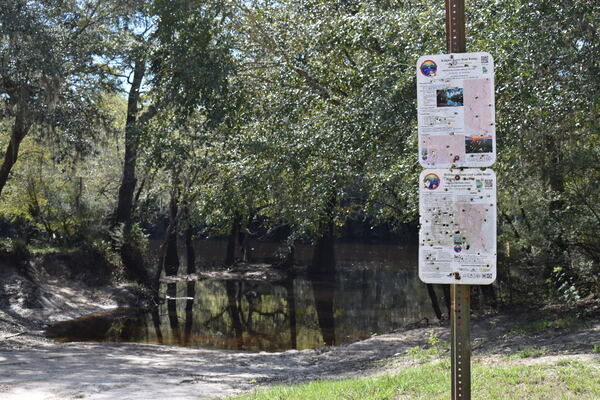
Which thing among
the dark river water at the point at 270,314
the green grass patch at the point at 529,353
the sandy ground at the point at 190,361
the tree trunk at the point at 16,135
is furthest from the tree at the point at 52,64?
the green grass patch at the point at 529,353

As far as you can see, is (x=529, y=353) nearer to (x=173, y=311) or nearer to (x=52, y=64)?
(x=52, y=64)

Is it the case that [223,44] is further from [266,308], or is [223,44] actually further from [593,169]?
[266,308]

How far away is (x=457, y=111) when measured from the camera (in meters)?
3.61

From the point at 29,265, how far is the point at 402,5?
14194 millimetres

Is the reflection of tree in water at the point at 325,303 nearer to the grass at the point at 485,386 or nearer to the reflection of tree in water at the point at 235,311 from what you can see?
the reflection of tree in water at the point at 235,311

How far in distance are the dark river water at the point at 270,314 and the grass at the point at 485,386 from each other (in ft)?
29.0

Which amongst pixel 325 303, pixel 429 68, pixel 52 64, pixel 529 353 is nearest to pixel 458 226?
pixel 429 68

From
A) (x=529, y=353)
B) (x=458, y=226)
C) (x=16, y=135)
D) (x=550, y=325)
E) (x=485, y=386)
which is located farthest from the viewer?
(x=16, y=135)

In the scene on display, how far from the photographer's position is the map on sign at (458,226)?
11.6ft

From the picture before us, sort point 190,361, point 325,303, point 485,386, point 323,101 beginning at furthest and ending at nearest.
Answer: point 325,303 < point 323,101 < point 190,361 < point 485,386

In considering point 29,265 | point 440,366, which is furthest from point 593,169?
point 29,265

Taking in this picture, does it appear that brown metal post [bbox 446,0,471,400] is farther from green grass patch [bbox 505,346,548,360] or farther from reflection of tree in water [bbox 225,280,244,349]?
reflection of tree in water [bbox 225,280,244,349]

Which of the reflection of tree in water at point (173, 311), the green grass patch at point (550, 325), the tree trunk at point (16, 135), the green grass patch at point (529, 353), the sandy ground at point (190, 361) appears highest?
the tree trunk at point (16, 135)

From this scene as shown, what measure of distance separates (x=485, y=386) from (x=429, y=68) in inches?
139
